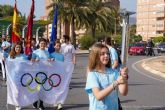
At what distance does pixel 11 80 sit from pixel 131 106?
9.48ft

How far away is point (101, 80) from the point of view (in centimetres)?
461

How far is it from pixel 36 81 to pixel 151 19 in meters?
142

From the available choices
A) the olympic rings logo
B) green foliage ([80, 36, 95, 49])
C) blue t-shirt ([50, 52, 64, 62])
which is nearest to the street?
the olympic rings logo

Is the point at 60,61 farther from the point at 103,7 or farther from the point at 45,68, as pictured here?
the point at 103,7

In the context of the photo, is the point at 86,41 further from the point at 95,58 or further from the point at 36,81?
the point at 95,58

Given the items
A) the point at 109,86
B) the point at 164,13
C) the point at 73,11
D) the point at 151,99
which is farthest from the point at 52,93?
the point at 164,13

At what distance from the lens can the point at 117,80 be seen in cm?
433

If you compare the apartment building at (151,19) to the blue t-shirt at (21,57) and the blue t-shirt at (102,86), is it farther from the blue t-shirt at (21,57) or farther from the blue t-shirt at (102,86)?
the blue t-shirt at (102,86)

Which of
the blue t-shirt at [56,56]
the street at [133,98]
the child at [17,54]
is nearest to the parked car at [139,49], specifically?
the street at [133,98]

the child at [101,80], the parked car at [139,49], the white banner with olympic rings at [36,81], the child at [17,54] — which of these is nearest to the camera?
the child at [101,80]

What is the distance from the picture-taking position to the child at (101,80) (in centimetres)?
450

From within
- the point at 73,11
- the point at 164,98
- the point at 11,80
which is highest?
the point at 73,11

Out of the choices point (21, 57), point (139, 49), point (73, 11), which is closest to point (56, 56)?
point (21, 57)

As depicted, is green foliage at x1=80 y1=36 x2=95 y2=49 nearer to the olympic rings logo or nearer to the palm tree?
the palm tree
